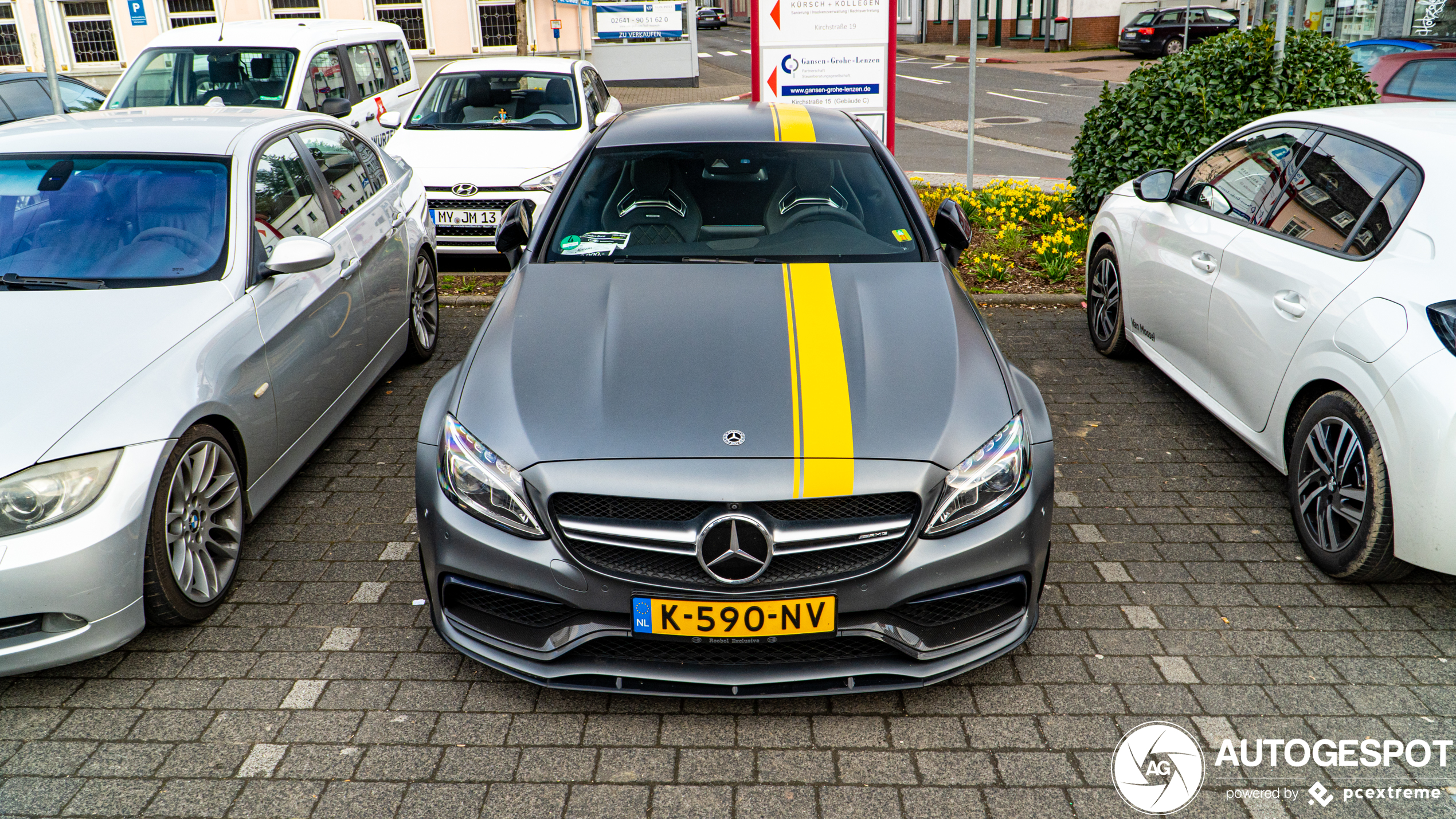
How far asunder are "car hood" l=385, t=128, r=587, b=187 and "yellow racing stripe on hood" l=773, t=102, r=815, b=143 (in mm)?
4102

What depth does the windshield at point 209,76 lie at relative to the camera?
1031 centimetres

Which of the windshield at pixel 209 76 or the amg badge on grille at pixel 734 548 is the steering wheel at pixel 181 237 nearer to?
the amg badge on grille at pixel 734 548

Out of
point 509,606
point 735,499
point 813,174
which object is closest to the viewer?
point 735,499

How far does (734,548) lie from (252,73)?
9.66 metres

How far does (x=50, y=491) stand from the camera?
10.4ft

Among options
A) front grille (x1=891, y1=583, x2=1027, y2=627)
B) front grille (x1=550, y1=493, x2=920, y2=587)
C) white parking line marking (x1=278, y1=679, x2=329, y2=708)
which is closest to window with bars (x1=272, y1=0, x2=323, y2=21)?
white parking line marking (x1=278, y1=679, x2=329, y2=708)

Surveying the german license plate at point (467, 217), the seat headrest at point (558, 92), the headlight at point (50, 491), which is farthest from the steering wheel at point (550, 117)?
the headlight at point (50, 491)

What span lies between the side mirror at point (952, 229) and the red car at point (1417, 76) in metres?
9.28

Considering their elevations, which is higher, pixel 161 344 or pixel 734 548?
pixel 161 344

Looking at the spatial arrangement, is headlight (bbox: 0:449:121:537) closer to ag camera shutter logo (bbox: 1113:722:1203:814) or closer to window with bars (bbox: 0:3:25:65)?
ag camera shutter logo (bbox: 1113:722:1203:814)

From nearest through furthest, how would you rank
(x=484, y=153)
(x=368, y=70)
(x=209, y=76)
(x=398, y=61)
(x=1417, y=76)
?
(x=484, y=153) < (x=209, y=76) < (x=1417, y=76) < (x=368, y=70) < (x=398, y=61)

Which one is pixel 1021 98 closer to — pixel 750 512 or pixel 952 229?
pixel 952 229

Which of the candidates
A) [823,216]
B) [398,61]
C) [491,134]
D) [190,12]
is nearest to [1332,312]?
[823,216]
